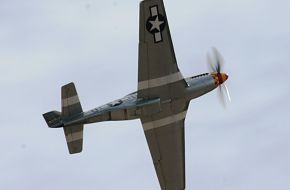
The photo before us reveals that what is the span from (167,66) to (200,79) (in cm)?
232

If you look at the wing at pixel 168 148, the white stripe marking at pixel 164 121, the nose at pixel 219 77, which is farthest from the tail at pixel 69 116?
the nose at pixel 219 77

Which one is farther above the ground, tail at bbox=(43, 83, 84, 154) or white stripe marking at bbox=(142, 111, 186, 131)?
tail at bbox=(43, 83, 84, 154)

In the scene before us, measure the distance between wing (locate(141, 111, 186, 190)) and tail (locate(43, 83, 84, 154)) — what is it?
4057 millimetres

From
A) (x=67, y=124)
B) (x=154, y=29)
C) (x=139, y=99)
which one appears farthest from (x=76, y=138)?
(x=154, y=29)

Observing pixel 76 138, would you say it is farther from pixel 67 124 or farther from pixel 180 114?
Result: pixel 180 114

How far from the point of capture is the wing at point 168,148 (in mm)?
41731

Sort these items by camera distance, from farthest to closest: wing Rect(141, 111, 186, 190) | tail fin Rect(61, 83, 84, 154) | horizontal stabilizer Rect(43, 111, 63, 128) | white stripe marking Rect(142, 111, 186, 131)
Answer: wing Rect(141, 111, 186, 190) < white stripe marking Rect(142, 111, 186, 131) < horizontal stabilizer Rect(43, 111, 63, 128) < tail fin Rect(61, 83, 84, 154)

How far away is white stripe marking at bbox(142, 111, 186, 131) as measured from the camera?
41250 millimetres

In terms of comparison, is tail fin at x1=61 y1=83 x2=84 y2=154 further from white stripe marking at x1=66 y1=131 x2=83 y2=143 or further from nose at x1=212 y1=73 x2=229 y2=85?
nose at x1=212 y1=73 x2=229 y2=85

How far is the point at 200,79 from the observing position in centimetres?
4025

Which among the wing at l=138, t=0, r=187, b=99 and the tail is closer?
the wing at l=138, t=0, r=187, b=99

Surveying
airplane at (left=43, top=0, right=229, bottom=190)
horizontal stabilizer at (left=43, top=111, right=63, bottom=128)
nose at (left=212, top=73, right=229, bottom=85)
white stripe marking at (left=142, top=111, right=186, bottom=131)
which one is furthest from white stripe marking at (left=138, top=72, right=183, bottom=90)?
horizontal stabilizer at (left=43, top=111, right=63, bottom=128)

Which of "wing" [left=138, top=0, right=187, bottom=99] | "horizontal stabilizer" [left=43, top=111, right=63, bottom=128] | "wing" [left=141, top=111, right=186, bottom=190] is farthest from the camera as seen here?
"wing" [left=141, top=111, right=186, bottom=190]

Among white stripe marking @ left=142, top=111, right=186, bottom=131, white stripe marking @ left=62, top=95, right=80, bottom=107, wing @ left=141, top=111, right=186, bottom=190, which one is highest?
white stripe marking @ left=62, top=95, right=80, bottom=107
